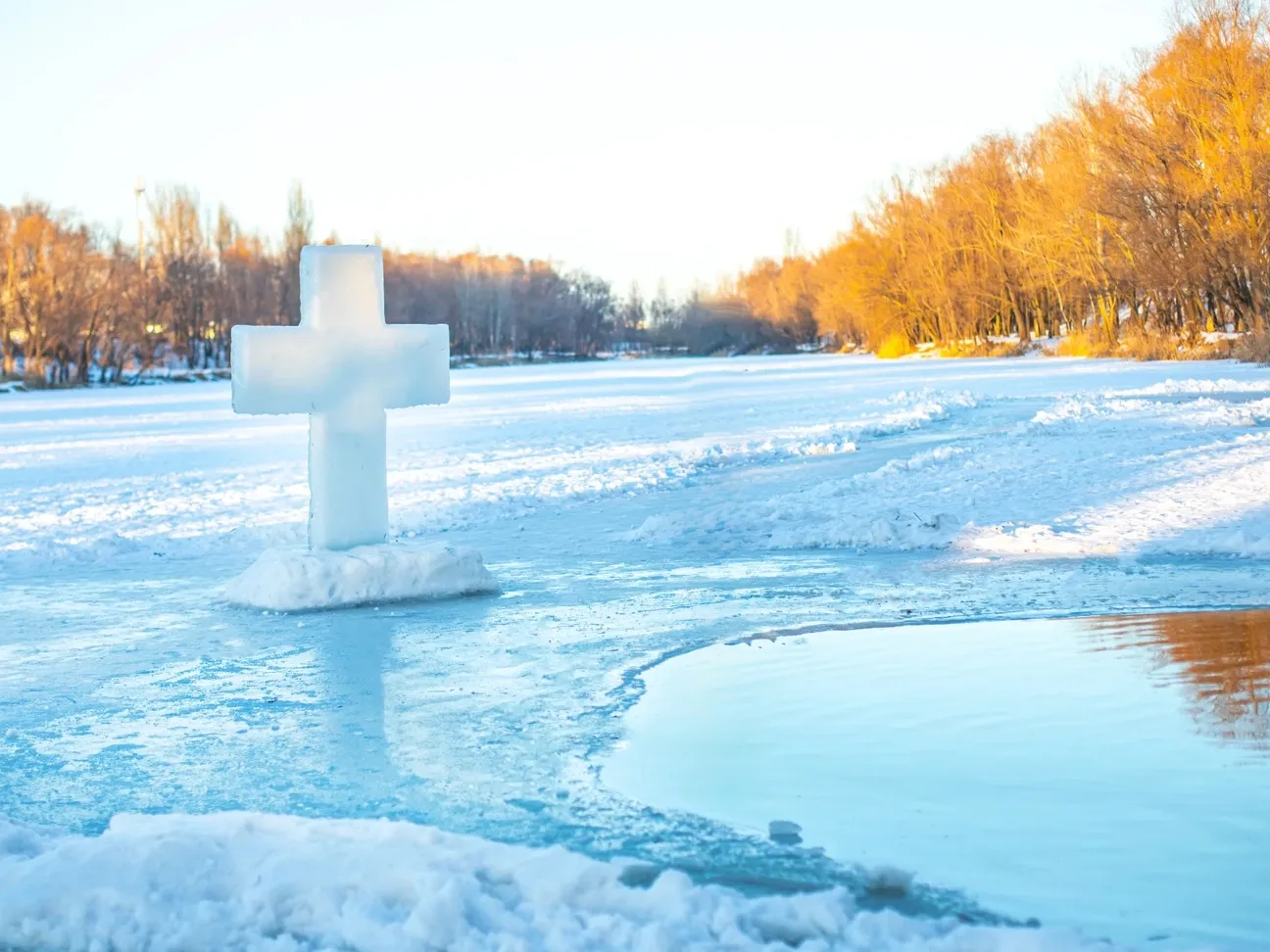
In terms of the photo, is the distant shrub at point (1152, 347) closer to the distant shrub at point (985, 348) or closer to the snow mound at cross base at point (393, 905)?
the distant shrub at point (985, 348)

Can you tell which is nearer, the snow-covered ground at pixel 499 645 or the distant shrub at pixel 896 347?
the snow-covered ground at pixel 499 645

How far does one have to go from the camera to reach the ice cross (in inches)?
294

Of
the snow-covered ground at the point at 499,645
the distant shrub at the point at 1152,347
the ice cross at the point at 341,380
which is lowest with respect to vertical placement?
the snow-covered ground at the point at 499,645

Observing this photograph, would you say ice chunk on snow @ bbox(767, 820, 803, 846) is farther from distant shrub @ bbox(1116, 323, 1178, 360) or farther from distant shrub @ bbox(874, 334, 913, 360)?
distant shrub @ bbox(874, 334, 913, 360)

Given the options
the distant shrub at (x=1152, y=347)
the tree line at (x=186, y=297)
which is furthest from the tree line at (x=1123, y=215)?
the tree line at (x=186, y=297)

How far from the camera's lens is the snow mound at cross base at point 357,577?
7328 millimetres

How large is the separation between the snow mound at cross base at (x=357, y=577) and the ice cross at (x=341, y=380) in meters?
0.24

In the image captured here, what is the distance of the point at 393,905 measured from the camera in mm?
3186

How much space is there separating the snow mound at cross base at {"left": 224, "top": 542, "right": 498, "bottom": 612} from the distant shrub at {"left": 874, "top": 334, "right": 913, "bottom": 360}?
80192 mm

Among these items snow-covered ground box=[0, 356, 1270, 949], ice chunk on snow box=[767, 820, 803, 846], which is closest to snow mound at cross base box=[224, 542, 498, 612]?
snow-covered ground box=[0, 356, 1270, 949]

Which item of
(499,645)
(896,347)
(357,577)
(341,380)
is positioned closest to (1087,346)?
(896,347)

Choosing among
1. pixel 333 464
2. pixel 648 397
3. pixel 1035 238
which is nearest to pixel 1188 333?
pixel 1035 238

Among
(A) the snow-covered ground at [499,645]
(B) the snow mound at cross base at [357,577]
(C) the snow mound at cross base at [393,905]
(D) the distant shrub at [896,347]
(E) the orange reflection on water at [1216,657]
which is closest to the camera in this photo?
(C) the snow mound at cross base at [393,905]

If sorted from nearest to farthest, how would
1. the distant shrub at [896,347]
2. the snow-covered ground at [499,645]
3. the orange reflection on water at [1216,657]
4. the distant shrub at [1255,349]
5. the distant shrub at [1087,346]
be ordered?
the snow-covered ground at [499,645], the orange reflection on water at [1216,657], the distant shrub at [1255,349], the distant shrub at [1087,346], the distant shrub at [896,347]
